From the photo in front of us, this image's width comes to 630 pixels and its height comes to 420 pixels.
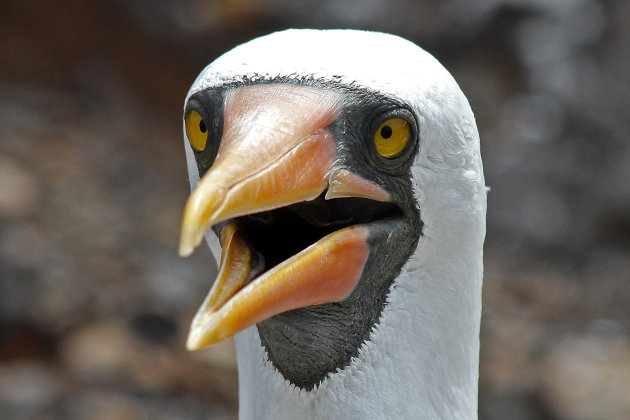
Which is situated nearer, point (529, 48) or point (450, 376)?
point (450, 376)

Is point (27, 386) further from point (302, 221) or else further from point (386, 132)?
point (386, 132)

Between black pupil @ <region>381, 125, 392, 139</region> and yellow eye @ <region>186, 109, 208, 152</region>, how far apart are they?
401 mm

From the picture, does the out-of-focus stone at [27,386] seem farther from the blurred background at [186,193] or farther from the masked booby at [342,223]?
the masked booby at [342,223]

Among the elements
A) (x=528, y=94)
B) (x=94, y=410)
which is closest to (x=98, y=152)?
(x=94, y=410)

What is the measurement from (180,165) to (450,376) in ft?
20.1

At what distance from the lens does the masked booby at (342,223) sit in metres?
1.83

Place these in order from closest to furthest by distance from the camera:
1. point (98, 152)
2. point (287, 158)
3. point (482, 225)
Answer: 1. point (287, 158)
2. point (482, 225)
3. point (98, 152)

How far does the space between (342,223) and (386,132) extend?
0.84ft

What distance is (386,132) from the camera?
1.95m

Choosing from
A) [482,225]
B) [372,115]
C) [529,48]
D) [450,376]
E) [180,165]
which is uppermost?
[529,48]

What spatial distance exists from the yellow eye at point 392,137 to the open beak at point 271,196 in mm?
85

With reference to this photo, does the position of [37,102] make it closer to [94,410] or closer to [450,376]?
[94,410]

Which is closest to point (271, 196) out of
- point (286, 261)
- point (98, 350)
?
point (286, 261)

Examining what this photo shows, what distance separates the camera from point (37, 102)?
27.2ft
